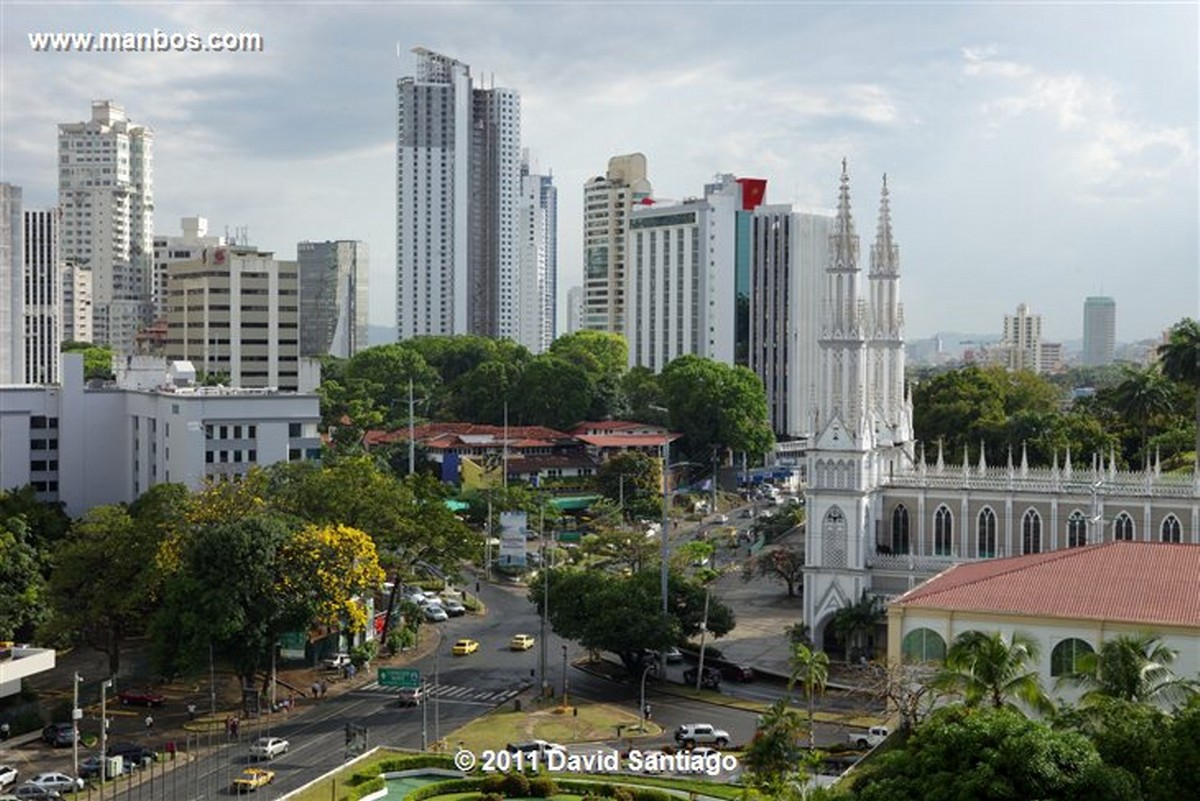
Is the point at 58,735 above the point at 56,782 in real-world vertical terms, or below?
above

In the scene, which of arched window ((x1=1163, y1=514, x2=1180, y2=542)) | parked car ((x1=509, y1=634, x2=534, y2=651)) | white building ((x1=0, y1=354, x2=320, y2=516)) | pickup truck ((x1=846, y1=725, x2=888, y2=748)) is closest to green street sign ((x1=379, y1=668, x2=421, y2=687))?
parked car ((x1=509, y1=634, x2=534, y2=651))

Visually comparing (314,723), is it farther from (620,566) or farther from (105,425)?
(105,425)

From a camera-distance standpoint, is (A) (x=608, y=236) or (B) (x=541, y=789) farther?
(A) (x=608, y=236)

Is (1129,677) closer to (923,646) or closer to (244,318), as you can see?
(923,646)

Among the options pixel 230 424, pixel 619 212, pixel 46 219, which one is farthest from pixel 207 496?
pixel 619 212

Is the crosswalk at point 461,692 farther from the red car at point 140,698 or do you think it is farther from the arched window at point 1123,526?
the arched window at point 1123,526

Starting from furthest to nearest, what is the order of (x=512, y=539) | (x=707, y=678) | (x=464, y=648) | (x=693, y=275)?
(x=693, y=275), (x=512, y=539), (x=464, y=648), (x=707, y=678)

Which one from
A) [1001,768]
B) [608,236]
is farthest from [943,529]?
[608,236]
